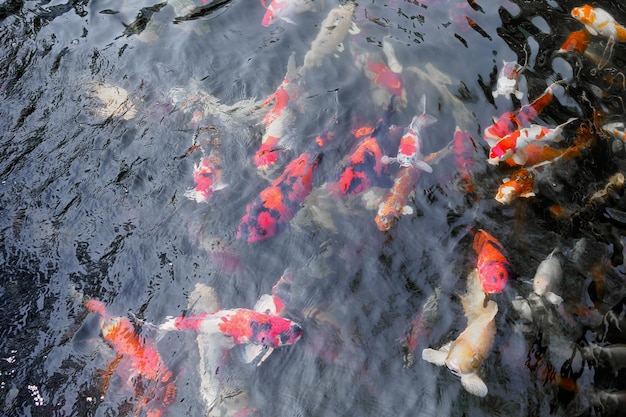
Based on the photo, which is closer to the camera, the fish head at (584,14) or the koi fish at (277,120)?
the koi fish at (277,120)

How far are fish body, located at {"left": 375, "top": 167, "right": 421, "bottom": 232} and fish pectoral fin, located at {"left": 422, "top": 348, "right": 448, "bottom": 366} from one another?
4.44ft

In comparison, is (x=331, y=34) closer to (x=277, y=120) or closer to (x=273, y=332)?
(x=277, y=120)

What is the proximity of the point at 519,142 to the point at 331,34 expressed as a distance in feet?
10.4

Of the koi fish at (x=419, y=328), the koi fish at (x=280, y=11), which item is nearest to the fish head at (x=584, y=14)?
the koi fish at (x=280, y=11)

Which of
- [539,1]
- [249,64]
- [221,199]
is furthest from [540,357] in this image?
[539,1]

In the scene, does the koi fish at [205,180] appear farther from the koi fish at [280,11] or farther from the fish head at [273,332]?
the koi fish at [280,11]

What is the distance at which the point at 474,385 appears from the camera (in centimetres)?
444

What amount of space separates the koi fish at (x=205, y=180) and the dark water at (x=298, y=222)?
0.11 meters

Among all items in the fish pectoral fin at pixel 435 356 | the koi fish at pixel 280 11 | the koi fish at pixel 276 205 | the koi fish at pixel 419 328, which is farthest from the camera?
the koi fish at pixel 280 11

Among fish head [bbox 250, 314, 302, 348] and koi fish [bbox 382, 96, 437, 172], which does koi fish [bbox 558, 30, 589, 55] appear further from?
fish head [bbox 250, 314, 302, 348]

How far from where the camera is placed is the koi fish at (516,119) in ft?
19.8

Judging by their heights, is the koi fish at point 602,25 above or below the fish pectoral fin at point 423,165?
above

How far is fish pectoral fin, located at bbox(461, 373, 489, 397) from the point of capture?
14.5 ft

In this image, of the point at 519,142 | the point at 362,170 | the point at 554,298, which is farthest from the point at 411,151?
the point at 554,298
